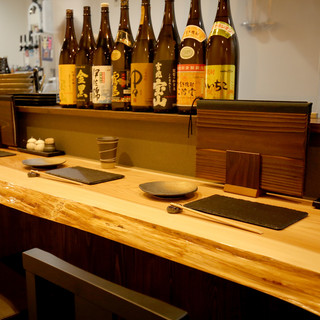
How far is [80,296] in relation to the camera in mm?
545

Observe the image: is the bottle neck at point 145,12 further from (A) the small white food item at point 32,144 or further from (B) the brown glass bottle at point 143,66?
(A) the small white food item at point 32,144

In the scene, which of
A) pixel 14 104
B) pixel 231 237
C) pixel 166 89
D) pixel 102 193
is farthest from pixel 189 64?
pixel 14 104

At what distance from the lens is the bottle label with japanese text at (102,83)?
1.44 m

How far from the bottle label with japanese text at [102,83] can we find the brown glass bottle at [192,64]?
33 centimetres

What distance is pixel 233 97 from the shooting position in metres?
1.18

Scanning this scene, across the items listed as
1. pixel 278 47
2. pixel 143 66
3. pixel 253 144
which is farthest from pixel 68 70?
pixel 278 47

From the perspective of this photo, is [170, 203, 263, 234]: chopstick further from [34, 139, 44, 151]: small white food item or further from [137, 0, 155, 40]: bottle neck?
[34, 139, 44, 151]: small white food item

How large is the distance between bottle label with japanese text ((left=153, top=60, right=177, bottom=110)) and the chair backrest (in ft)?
2.53

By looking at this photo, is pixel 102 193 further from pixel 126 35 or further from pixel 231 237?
pixel 126 35

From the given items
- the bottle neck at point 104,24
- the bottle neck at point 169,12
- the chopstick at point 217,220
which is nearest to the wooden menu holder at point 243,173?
the chopstick at point 217,220

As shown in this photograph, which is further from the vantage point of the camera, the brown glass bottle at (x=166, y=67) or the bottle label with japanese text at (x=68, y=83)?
the bottle label with japanese text at (x=68, y=83)

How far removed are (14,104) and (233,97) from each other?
1.15 metres

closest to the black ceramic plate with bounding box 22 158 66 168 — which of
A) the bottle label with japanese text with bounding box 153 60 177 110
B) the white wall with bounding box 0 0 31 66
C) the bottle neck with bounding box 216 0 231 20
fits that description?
the bottle label with japanese text with bounding box 153 60 177 110

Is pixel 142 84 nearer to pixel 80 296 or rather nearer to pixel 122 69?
pixel 122 69
